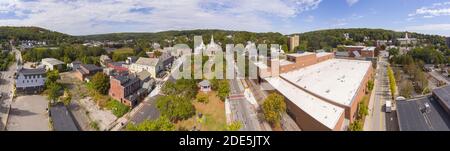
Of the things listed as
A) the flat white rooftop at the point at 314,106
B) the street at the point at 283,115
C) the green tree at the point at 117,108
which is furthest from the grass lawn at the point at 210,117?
the green tree at the point at 117,108

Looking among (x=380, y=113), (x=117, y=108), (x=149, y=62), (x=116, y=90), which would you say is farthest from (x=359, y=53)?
(x=117, y=108)

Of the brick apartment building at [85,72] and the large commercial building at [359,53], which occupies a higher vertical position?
the large commercial building at [359,53]

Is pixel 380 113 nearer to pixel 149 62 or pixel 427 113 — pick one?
pixel 427 113

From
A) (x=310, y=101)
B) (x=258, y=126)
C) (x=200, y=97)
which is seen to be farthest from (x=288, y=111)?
(x=200, y=97)

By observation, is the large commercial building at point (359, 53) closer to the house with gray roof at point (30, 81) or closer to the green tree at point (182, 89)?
the green tree at point (182, 89)
